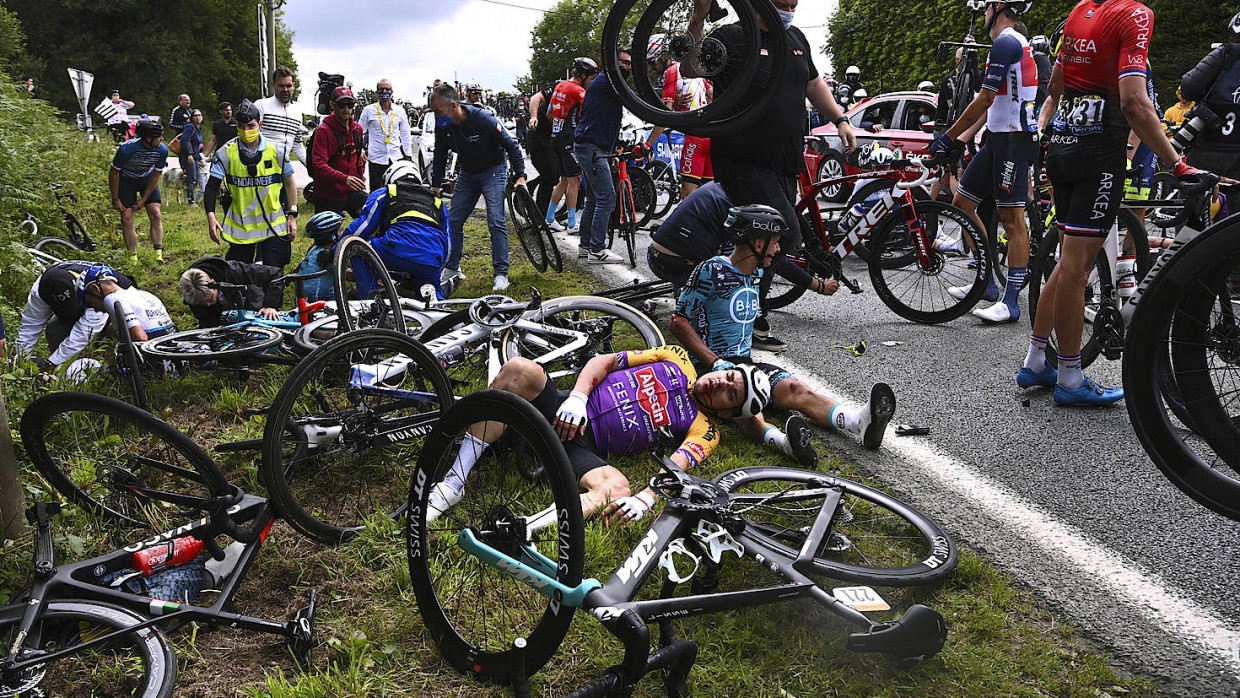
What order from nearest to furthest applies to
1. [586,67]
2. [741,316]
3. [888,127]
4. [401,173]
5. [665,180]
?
[741,316]
[401,173]
[586,67]
[665,180]
[888,127]

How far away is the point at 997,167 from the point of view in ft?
→ 21.1

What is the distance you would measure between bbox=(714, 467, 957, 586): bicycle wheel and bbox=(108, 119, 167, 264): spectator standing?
974 cm

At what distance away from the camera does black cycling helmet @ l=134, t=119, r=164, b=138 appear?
10805mm

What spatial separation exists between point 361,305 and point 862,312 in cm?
391

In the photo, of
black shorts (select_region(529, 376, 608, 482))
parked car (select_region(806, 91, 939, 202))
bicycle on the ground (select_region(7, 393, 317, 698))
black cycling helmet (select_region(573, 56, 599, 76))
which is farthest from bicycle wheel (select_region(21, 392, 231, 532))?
parked car (select_region(806, 91, 939, 202))

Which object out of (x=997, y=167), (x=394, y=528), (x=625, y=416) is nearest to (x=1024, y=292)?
(x=997, y=167)

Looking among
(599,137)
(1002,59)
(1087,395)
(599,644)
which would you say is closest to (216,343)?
(599,644)

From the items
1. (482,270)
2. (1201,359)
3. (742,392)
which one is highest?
(1201,359)

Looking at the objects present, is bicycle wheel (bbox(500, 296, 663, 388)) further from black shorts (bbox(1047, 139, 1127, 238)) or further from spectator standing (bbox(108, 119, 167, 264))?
spectator standing (bbox(108, 119, 167, 264))

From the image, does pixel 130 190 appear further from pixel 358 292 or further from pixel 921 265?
pixel 921 265

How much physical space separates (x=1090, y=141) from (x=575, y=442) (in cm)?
308

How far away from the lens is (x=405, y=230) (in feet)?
22.1

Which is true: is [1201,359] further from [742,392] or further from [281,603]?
[281,603]

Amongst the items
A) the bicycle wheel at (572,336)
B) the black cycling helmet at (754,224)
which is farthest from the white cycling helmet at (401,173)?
the black cycling helmet at (754,224)
